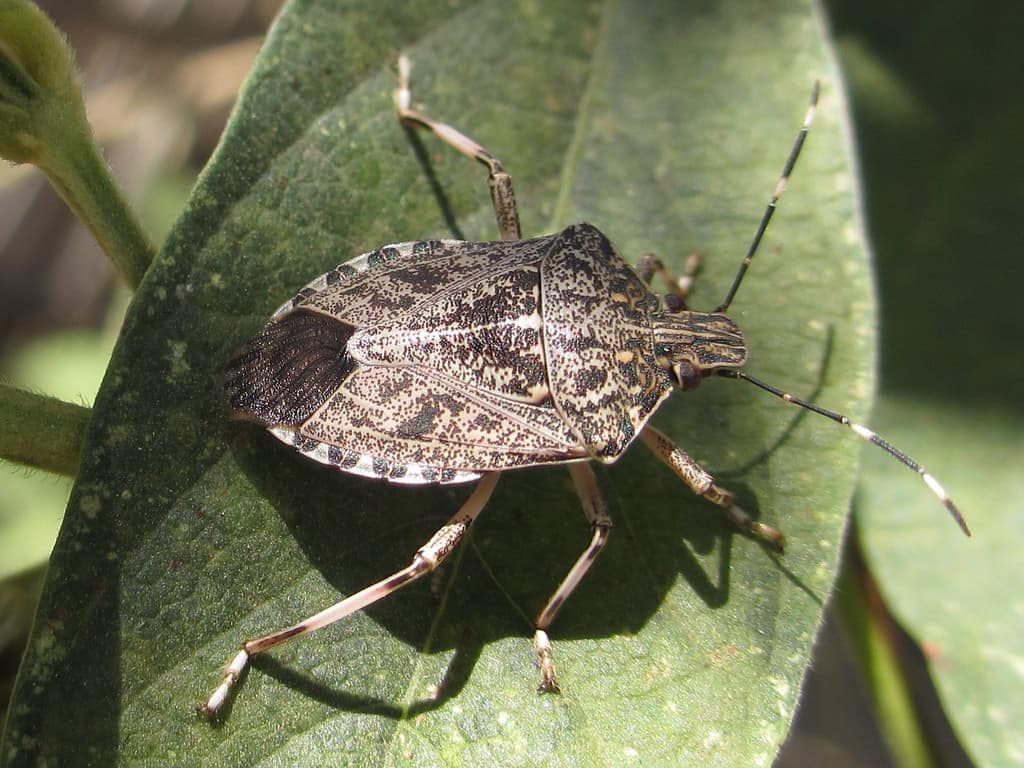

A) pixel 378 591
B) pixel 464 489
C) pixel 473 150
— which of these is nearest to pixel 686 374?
pixel 464 489

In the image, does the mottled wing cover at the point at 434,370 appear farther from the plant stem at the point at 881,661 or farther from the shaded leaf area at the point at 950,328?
the shaded leaf area at the point at 950,328

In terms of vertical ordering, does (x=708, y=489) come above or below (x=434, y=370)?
below

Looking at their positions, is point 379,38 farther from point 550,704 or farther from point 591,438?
point 550,704

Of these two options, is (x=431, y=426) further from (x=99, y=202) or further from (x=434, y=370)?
(x=99, y=202)

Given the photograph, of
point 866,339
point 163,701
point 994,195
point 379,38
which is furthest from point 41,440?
point 994,195

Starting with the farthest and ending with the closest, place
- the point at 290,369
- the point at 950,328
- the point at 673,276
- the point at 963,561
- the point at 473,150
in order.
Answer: the point at 950,328 → the point at 963,561 → the point at 673,276 → the point at 473,150 → the point at 290,369

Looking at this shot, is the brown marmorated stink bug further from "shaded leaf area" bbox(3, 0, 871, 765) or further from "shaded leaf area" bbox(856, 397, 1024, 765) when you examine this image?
"shaded leaf area" bbox(856, 397, 1024, 765)
